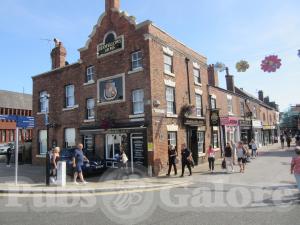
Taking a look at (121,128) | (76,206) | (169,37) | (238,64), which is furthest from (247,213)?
(169,37)

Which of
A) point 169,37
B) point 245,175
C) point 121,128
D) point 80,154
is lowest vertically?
point 245,175

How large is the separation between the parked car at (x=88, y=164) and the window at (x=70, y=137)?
4445mm

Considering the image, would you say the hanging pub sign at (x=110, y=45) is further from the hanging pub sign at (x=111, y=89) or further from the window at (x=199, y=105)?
the window at (x=199, y=105)

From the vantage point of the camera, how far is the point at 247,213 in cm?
773

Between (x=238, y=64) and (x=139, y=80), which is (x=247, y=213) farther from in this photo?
(x=139, y=80)

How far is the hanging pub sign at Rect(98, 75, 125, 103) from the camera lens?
18469 mm

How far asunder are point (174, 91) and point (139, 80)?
9.12 ft

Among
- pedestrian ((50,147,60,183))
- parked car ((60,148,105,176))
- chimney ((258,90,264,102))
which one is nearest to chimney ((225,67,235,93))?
parked car ((60,148,105,176))

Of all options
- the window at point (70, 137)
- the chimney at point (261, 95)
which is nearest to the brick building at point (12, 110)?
the window at point (70, 137)

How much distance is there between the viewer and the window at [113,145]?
60.2ft

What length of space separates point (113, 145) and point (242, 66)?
938 cm

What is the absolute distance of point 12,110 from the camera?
5850 cm

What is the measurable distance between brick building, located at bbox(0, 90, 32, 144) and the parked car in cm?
4072

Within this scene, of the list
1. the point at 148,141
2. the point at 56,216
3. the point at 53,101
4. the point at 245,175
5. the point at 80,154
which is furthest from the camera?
the point at 53,101
